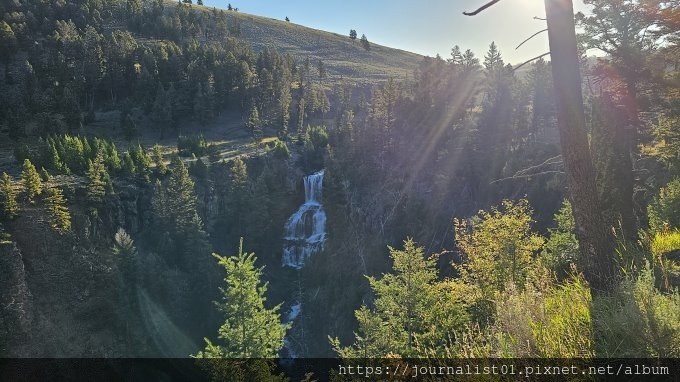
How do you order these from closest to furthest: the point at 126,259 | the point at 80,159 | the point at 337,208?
the point at 126,259, the point at 80,159, the point at 337,208

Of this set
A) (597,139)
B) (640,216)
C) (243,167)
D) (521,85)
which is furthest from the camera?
(521,85)

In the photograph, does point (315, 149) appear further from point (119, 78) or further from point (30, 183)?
point (119, 78)

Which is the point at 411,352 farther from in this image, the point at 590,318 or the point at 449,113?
the point at 449,113

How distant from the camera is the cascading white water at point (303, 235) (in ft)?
181

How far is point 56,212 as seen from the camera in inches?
1448

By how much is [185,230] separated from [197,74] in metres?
52.1

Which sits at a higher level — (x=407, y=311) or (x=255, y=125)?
(x=255, y=125)

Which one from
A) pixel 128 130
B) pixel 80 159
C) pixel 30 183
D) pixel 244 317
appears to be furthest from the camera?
pixel 128 130

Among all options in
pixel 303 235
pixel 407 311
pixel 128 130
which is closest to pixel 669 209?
pixel 407 311

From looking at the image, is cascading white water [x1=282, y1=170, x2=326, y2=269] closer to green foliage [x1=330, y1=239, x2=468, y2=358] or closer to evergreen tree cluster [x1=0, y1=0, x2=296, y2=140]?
evergreen tree cluster [x1=0, y1=0, x2=296, y2=140]

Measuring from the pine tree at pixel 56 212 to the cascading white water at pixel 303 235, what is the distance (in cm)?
2583

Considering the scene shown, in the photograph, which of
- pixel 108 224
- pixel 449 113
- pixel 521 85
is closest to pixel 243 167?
pixel 108 224

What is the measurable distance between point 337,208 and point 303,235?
596 centimetres

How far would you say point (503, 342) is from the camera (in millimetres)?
4715
